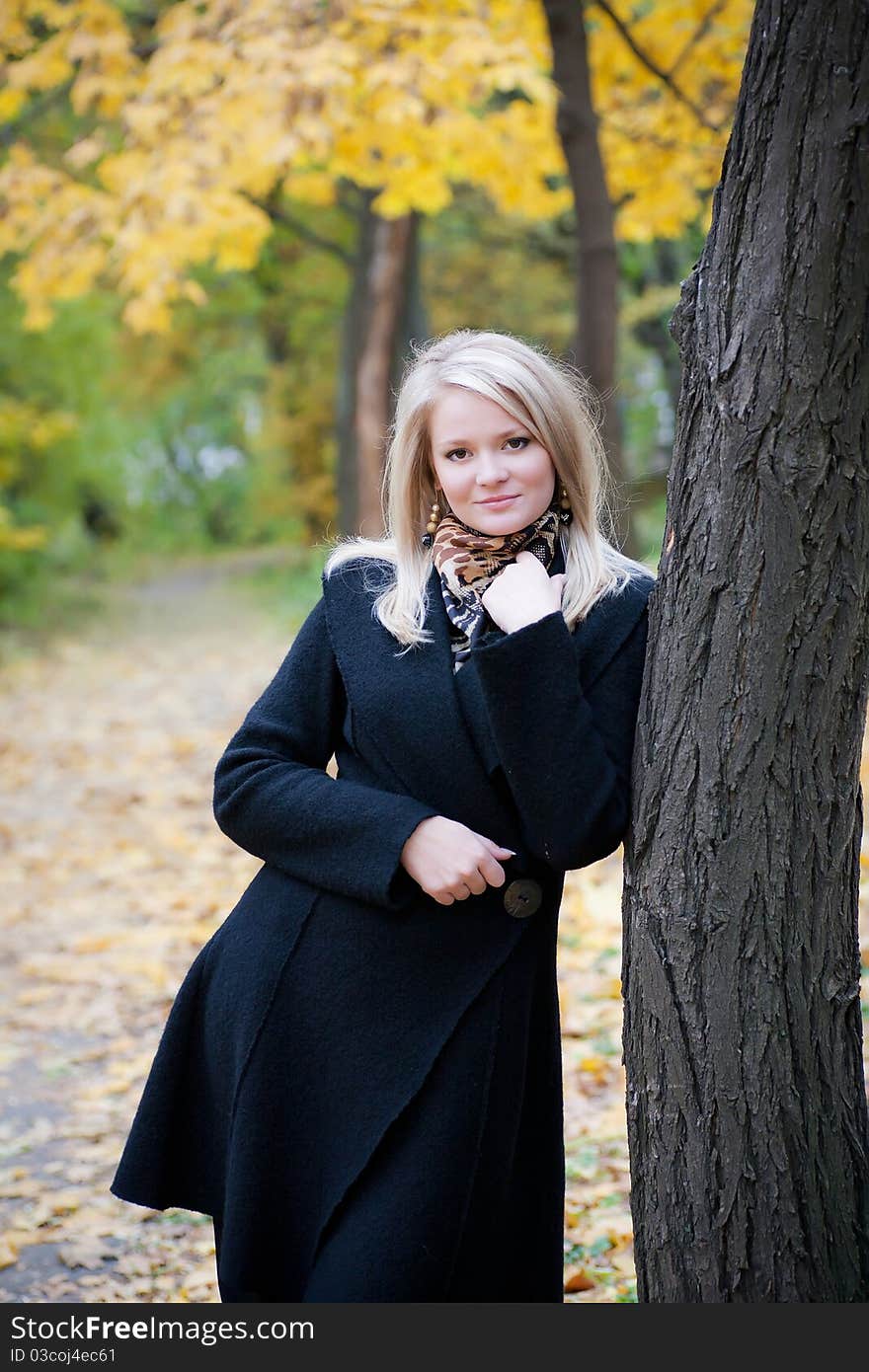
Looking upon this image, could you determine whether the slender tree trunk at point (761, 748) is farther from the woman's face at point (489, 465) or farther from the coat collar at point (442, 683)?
the woman's face at point (489, 465)

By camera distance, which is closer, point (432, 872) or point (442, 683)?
point (432, 872)

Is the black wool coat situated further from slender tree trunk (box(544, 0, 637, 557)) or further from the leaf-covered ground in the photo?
slender tree trunk (box(544, 0, 637, 557))

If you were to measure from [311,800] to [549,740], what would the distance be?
0.46 metres

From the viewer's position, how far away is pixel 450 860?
2242 millimetres

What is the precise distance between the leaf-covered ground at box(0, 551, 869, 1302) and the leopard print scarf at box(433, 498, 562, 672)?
174 centimetres

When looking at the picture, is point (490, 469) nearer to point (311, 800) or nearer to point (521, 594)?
point (521, 594)

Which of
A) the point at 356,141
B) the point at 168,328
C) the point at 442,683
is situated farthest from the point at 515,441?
the point at 168,328

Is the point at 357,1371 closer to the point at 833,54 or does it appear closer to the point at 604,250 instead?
the point at 833,54

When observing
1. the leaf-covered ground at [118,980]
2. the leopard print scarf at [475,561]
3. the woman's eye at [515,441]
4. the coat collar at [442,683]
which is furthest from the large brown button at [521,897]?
the leaf-covered ground at [118,980]

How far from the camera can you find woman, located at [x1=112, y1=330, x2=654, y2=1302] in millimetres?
2295

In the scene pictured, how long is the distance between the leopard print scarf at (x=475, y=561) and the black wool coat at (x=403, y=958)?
4cm

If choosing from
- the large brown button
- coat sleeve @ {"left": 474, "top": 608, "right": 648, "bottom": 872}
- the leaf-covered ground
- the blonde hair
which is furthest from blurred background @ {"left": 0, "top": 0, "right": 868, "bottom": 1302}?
coat sleeve @ {"left": 474, "top": 608, "right": 648, "bottom": 872}

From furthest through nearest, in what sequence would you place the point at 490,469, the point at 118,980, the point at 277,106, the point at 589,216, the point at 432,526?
the point at 589,216
the point at 277,106
the point at 118,980
the point at 432,526
the point at 490,469

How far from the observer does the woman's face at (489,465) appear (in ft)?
7.79
